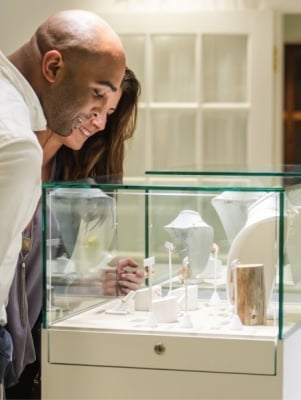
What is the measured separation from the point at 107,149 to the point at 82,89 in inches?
20.5

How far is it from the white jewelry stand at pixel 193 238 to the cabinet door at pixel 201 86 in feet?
7.13

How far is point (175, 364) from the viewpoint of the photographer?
1.53 metres

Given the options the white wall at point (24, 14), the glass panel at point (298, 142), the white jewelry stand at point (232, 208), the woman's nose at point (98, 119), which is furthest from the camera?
the glass panel at point (298, 142)

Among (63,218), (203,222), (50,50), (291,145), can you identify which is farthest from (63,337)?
(291,145)

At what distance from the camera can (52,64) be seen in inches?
64.6

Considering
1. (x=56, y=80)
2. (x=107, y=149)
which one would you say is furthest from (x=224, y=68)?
(x=56, y=80)

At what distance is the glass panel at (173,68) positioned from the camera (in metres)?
3.96

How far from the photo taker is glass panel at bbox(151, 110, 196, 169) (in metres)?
4.01

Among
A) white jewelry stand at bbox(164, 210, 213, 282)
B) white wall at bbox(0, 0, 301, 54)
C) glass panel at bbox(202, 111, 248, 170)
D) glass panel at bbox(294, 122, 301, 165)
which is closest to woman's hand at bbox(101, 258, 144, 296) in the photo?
white jewelry stand at bbox(164, 210, 213, 282)

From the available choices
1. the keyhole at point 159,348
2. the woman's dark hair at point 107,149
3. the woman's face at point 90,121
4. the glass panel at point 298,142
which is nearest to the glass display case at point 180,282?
the keyhole at point 159,348

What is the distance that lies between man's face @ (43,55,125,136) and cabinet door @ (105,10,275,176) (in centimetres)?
219

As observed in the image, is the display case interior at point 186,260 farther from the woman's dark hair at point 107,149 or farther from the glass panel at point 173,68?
the glass panel at point 173,68

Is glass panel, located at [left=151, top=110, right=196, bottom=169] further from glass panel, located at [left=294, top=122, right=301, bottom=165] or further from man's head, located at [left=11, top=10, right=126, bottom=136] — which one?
glass panel, located at [left=294, top=122, right=301, bottom=165]

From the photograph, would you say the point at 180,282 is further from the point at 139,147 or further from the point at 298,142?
the point at 298,142
